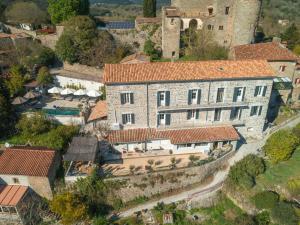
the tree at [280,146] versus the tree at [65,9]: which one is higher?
the tree at [65,9]

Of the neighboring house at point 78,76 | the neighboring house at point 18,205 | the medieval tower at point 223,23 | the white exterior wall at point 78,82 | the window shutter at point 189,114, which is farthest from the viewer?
the medieval tower at point 223,23

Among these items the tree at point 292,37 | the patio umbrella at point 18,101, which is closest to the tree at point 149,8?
the tree at point 292,37

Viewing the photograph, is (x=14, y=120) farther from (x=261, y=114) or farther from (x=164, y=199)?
(x=261, y=114)

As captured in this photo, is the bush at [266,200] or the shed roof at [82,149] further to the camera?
the shed roof at [82,149]

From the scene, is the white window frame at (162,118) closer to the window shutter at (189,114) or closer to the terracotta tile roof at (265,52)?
the window shutter at (189,114)

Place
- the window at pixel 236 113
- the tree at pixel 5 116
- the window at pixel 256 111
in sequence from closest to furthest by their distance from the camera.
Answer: the window at pixel 236 113, the window at pixel 256 111, the tree at pixel 5 116

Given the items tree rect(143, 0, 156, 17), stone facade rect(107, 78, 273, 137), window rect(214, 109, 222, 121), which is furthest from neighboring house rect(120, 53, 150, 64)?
window rect(214, 109, 222, 121)

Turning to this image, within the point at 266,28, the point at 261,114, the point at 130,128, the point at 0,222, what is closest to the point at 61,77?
the point at 130,128
